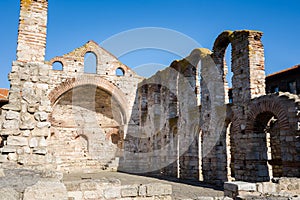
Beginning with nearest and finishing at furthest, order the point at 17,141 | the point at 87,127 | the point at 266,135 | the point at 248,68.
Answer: the point at 17,141, the point at 266,135, the point at 248,68, the point at 87,127

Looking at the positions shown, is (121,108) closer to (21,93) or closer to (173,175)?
(173,175)

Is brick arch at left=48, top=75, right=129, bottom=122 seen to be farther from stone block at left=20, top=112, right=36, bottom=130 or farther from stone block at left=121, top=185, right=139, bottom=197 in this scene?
stone block at left=121, top=185, right=139, bottom=197

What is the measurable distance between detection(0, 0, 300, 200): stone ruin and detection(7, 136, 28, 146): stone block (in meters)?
0.02

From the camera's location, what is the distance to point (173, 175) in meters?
13.8

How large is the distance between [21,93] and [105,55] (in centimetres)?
1328

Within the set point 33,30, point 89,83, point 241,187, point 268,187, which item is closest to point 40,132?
point 33,30

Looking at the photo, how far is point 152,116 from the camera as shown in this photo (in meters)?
17.0

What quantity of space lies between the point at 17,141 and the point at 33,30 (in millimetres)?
2590

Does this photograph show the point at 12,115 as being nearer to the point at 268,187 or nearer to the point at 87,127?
the point at 268,187

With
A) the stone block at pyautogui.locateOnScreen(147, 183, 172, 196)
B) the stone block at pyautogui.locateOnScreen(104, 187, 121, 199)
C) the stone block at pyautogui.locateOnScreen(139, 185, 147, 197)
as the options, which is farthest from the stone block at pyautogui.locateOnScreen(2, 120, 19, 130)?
the stone block at pyautogui.locateOnScreen(147, 183, 172, 196)

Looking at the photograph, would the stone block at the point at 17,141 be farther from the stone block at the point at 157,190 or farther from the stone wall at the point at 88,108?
the stone wall at the point at 88,108

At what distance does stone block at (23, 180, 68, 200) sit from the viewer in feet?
8.08

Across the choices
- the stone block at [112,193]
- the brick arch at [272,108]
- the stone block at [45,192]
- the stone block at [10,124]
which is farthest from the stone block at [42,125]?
the brick arch at [272,108]

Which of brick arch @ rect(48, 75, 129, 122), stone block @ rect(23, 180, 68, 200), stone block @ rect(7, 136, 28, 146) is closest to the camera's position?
stone block @ rect(23, 180, 68, 200)
